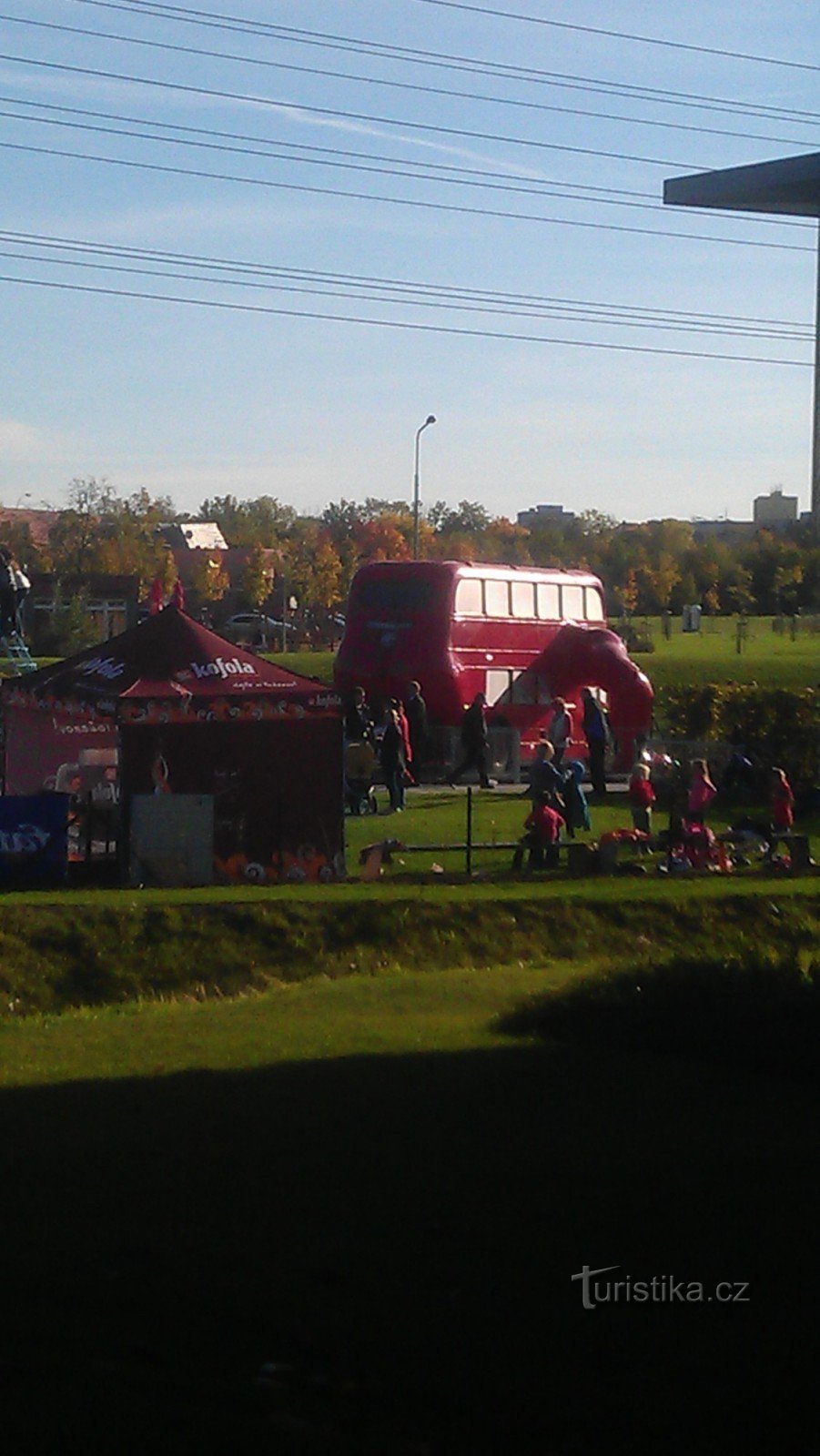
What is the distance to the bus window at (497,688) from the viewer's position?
113 ft

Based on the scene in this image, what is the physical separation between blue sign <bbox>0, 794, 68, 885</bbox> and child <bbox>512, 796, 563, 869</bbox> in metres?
5.73

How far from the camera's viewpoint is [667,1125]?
9359 mm

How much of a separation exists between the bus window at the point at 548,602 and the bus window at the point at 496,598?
1129mm

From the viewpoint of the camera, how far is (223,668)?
23203mm

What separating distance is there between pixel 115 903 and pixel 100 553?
70.4 meters

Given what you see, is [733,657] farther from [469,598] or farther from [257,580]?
[257,580]

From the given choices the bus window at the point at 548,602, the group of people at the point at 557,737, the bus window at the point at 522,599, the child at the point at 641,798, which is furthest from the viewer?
the bus window at the point at 548,602

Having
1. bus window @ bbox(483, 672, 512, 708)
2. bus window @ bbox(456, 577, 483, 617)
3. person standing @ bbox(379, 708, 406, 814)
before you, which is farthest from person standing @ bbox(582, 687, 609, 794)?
bus window @ bbox(456, 577, 483, 617)

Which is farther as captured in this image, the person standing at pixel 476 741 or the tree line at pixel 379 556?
the tree line at pixel 379 556

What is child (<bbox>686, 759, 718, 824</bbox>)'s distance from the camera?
77.4 ft

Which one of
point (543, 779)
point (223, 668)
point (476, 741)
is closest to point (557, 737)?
point (476, 741)

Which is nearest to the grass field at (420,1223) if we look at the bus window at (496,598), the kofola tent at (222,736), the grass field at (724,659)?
the kofola tent at (222,736)

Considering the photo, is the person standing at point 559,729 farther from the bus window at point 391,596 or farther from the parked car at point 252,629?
the parked car at point 252,629

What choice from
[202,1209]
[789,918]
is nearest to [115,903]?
[789,918]
